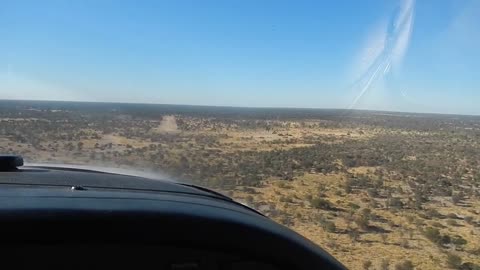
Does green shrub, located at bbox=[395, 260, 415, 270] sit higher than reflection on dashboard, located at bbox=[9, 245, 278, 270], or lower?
lower

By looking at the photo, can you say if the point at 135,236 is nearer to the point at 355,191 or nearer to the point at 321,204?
the point at 321,204

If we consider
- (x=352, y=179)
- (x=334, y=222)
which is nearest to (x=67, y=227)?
(x=334, y=222)

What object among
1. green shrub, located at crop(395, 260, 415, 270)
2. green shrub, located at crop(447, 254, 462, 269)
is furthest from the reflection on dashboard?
green shrub, located at crop(447, 254, 462, 269)

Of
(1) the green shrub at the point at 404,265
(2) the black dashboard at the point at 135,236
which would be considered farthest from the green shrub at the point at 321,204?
(2) the black dashboard at the point at 135,236

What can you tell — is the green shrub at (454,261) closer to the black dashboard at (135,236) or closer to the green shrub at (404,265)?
the green shrub at (404,265)

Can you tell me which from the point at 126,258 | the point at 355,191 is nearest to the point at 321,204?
the point at 355,191

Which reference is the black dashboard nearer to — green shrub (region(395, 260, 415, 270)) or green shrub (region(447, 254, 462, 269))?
green shrub (region(395, 260, 415, 270))

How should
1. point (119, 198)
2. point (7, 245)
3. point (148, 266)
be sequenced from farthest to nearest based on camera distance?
point (119, 198) → point (148, 266) → point (7, 245)

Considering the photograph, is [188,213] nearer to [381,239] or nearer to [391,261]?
[391,261]
